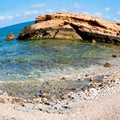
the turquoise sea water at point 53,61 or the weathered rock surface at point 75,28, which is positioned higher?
the weathered rock surface at point 75,28

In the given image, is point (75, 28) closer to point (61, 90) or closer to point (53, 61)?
point (53, 61)

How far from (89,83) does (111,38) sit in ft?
97.0

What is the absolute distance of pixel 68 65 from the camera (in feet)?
115

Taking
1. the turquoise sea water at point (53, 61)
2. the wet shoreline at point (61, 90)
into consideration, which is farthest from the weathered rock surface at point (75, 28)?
the wet shoreline at point (61, 90)

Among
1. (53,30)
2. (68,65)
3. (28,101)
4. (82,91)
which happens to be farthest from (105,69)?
(53,30)

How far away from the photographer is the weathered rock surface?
5647 centimetres

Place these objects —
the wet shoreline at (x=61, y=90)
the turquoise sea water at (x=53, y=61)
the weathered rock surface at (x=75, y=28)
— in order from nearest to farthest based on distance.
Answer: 1. the wet shoreline at (x=61, y=90)
2. the turquoise sea water at (x=53, y=61)
3. the weathered rock surface at (x=75, y=28)

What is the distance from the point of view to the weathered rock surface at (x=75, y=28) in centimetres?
5647

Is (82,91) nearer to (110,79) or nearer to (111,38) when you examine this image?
(110,79)

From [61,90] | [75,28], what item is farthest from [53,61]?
[75,28]

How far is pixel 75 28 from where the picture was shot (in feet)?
196

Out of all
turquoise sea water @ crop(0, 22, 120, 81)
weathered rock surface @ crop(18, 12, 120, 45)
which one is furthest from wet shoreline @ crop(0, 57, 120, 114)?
weathered rock surface @ crop(18, 12, 120, 45)

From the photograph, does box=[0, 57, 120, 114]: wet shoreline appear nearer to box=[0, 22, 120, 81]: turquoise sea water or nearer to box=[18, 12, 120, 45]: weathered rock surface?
box=[0, 22, 120, 81]: turquoise sea water

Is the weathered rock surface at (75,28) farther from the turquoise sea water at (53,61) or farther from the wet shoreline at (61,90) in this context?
the wet shoreline at (61,90)
